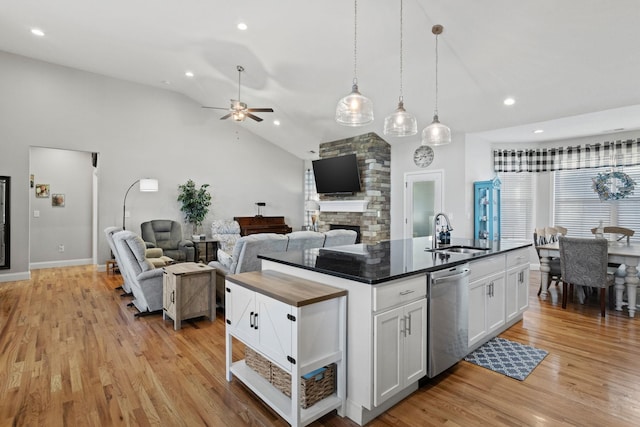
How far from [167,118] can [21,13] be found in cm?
312

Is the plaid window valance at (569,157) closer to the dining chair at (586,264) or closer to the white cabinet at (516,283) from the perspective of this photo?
the dining chair at (586,264)

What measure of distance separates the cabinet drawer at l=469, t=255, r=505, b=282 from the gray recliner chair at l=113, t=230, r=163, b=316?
349cm

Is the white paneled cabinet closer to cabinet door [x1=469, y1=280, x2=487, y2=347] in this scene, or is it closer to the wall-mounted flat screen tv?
cabinet door [x1=469, y1=280, x2=487, y2=347]

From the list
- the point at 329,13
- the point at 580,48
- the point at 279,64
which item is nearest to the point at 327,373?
the point at 329,13

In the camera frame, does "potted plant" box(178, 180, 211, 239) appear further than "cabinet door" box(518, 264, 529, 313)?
Yes

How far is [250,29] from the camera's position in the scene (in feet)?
15.1

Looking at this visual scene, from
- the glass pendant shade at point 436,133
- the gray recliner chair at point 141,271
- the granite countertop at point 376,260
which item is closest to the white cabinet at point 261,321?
the granite countertop at point 376,260

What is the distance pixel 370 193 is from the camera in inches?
286

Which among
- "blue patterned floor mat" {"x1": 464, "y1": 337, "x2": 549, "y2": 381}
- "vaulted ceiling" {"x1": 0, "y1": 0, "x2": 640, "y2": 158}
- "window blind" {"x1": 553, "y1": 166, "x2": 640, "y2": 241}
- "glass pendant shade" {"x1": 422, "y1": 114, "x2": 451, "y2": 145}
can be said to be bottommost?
"blue patterned floor mat" {"x1": 464, "y1": 337, "x2": 549, "y2": 381}

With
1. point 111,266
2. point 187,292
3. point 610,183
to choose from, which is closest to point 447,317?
point 187,292

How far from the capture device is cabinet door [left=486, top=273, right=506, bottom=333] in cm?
305

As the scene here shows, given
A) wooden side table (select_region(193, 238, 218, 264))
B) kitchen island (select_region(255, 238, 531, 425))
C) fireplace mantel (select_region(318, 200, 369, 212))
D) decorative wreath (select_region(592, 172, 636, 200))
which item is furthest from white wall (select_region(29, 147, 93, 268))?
decorative wreath (select_region(592, 172, 636, 200))

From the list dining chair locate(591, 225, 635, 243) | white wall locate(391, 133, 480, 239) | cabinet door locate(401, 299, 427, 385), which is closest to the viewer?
cabinet door locate(401, 299, 427, 385)

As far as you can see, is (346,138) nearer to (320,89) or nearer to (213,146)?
(320,89)
